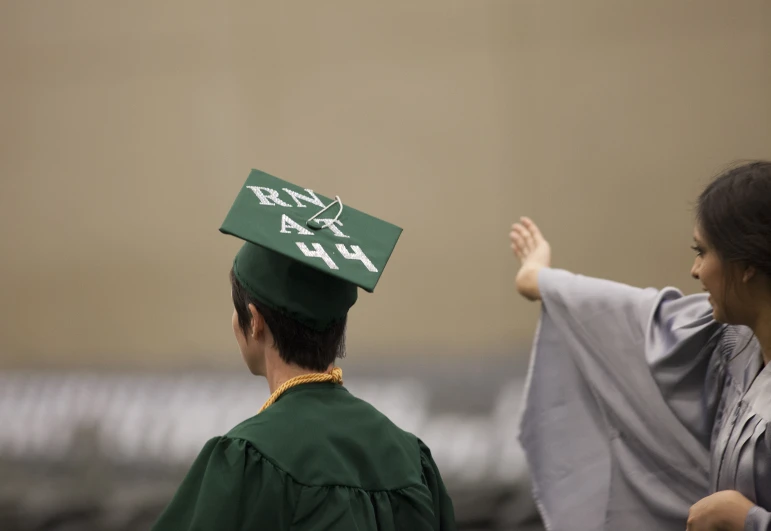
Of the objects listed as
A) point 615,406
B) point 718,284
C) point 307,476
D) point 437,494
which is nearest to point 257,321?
point 307,476

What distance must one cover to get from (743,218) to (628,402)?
1.74 ft

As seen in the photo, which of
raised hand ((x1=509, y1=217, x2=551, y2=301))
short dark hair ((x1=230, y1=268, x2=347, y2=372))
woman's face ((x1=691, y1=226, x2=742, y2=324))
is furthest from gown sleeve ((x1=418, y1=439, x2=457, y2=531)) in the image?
raised hand ((x1=509, y1=217, x2=551, y2=301))

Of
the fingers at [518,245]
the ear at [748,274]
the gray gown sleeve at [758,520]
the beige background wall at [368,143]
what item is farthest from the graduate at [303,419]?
the beige background wall at [368,143]

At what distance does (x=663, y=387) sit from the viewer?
159 cm

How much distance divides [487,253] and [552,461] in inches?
39.1

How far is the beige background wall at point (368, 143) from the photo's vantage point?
2541 millimetres

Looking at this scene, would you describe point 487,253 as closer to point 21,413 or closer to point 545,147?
point 545,147

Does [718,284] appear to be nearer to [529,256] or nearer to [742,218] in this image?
[742,218]

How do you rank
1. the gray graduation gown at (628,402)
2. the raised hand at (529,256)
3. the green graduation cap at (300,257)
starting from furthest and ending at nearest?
the raised hand at (529,256)
the gray graduation gown at (628,402)
the green graduation cap at (300,257)

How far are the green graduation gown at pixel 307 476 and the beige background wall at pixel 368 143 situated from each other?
1488mm

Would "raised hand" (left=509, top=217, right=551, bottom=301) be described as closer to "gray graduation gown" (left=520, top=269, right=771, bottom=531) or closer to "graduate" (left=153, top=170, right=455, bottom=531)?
"gray graduation gown" (left=520, top=269, right=771, bottom=531)

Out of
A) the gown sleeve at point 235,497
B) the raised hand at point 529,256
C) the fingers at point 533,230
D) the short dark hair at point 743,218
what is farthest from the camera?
the fingers at point 533,230

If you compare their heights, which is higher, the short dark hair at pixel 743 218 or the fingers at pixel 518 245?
the short dark hair at pixel 743 218

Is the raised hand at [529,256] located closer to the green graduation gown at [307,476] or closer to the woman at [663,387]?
the woman at [663,387]
